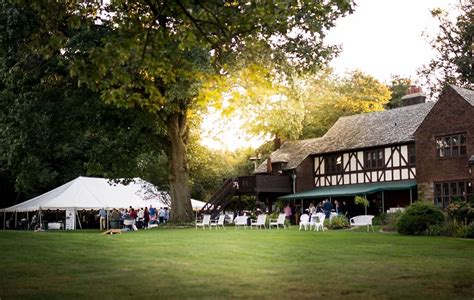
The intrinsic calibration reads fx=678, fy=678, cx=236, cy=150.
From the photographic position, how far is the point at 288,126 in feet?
108

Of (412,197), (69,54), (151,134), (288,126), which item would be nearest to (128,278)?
(69,54)

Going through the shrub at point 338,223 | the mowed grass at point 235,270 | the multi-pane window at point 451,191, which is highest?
the multi-pane window at point 451,191

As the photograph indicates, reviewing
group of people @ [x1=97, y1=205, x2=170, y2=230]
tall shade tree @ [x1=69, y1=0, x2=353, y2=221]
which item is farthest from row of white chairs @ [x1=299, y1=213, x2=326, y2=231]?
tall shade tree @ [x1=69, y1=0, x2=353, y2=221]

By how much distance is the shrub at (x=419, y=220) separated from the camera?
26987mm

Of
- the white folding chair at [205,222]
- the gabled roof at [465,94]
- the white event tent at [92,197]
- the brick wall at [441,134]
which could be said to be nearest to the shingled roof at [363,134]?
the brick wall at [441,134]

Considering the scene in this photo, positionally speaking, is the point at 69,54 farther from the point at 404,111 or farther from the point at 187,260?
the point at 404,111

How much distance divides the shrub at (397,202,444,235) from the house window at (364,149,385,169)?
17847 mm

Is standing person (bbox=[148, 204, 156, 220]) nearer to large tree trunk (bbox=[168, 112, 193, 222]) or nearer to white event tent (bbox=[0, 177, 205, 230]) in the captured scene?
white event tent (bbox=[0, 177, 205, 230])

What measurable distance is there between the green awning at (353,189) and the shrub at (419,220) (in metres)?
14.6

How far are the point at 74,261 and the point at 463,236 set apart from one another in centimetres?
1583

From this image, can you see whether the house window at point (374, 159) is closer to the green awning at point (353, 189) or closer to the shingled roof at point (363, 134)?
the shingled roof at point (363, 134)

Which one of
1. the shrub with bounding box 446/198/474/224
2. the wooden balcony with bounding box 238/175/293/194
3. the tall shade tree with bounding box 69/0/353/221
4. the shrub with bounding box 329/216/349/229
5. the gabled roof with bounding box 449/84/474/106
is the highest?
the gabled roof with bounding box 449/84/474/106

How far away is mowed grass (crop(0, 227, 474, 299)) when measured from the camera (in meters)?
10.7

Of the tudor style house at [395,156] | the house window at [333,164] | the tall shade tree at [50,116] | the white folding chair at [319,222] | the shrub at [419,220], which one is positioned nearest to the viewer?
the shrub at [419,220]
